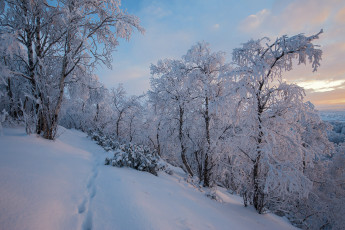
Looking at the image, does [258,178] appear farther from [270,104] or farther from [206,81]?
[206,81]

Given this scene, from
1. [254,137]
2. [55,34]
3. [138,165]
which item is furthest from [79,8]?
[254,137]

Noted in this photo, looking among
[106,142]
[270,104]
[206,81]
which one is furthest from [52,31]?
[270,104]

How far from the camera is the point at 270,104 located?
3.92m

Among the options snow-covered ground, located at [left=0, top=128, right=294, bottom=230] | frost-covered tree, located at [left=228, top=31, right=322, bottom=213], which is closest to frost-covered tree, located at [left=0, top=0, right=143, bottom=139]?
snow-covered ground, located at [left=0, top=128, right=294, bottom=230]

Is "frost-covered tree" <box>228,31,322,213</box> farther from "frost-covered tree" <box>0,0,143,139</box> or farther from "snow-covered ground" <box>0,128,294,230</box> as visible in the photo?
"frost-covered tree" <box>0,0,143,139</box>

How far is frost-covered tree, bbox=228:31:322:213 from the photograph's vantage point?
344cm

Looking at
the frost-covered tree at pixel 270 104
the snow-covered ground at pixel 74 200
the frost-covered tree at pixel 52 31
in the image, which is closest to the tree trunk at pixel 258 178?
the frost-covered tree at pixel 270 104

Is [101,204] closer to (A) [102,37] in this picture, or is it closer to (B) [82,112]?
(A) [102,37]

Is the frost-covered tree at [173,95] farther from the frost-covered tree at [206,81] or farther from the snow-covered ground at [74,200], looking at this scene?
the snow-covered ground at [74,200]

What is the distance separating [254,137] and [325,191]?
629 inches

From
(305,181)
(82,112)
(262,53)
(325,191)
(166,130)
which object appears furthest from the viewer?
(82,112)

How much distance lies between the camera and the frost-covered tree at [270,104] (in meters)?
3.44

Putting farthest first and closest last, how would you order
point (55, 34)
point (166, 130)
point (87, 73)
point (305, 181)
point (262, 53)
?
1. point (166, 130)
2. point (87, 73)
3. point (55, 34)
4. point (262, 53)
5. point (305, 181)

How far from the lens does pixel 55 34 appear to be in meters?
5.51
